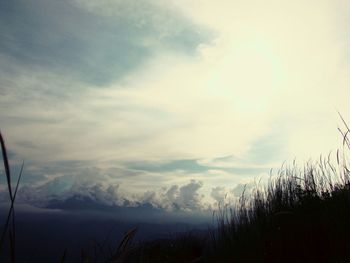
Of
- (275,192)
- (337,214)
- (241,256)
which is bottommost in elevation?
(241,256)

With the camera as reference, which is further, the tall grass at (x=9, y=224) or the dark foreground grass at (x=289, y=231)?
the dark foreground grass at (x=289, y=231)

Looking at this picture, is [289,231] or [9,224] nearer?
[9,224]

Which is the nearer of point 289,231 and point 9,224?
point 9,224

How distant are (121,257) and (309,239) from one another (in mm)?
5670

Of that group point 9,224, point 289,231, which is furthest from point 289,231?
point 9,224

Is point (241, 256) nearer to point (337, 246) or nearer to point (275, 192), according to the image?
point (337, 246)

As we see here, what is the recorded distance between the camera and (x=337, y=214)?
6.45 m

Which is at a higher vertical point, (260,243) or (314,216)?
(314,216)

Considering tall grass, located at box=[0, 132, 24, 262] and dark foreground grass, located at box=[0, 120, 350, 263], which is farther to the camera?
dark foreground grass, located at box=[0, 120, 350, 263]

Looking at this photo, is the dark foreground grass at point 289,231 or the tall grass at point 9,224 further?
the dark foreground grass at point 289,231

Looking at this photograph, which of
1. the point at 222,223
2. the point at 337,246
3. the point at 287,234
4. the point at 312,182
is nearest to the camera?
the point at 337,246

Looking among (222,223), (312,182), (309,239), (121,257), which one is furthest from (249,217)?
(121,257)

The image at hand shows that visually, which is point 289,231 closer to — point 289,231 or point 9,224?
point 289,231

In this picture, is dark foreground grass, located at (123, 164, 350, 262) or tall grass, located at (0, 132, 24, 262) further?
dark foreground grass, located at (123, 164, 350, 262)
